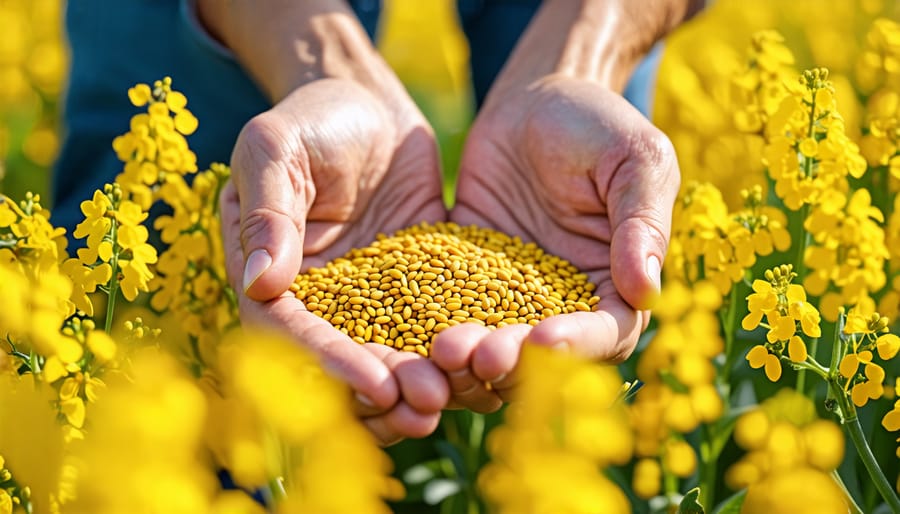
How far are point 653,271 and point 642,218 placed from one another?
0.10 m

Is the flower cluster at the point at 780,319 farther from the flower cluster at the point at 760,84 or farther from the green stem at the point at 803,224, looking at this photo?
the flower cluster at the point at 760,84

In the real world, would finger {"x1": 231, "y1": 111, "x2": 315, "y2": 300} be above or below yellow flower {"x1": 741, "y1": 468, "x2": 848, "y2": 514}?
above

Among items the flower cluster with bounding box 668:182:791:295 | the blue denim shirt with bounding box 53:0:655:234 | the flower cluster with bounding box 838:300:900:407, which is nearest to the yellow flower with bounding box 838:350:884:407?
the flower cluster with bounding box 838:300:900:407

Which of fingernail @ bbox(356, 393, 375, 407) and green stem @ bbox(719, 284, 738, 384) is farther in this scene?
green stem @ bbox(719, 284, 738, 384)

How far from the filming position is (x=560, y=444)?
40.9 inches

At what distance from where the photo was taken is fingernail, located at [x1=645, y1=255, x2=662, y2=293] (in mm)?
1524

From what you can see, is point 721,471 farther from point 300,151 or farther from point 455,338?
point 300,151

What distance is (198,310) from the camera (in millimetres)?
1777

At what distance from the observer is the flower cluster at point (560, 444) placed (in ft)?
2.84

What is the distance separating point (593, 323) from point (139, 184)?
0.78 meters

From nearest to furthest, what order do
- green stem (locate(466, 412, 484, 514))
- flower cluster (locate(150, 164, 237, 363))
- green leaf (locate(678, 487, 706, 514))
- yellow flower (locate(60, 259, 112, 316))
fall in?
green leaf (locate(678, 487, 706, 514)) → yellow flower (locate(60, 259, 112, 316)) → flower cluster (locate(150, 164, 237, 363)) → green stem (locate(466, 412, 484, 514))

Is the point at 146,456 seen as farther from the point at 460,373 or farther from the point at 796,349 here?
the point at 796,349

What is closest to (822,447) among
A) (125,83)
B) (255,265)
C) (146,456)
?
(255,265)

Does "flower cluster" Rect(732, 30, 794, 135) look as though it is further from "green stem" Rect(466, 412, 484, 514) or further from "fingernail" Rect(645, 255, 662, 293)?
"green stem" Rect(466, 412, 484, 514)
